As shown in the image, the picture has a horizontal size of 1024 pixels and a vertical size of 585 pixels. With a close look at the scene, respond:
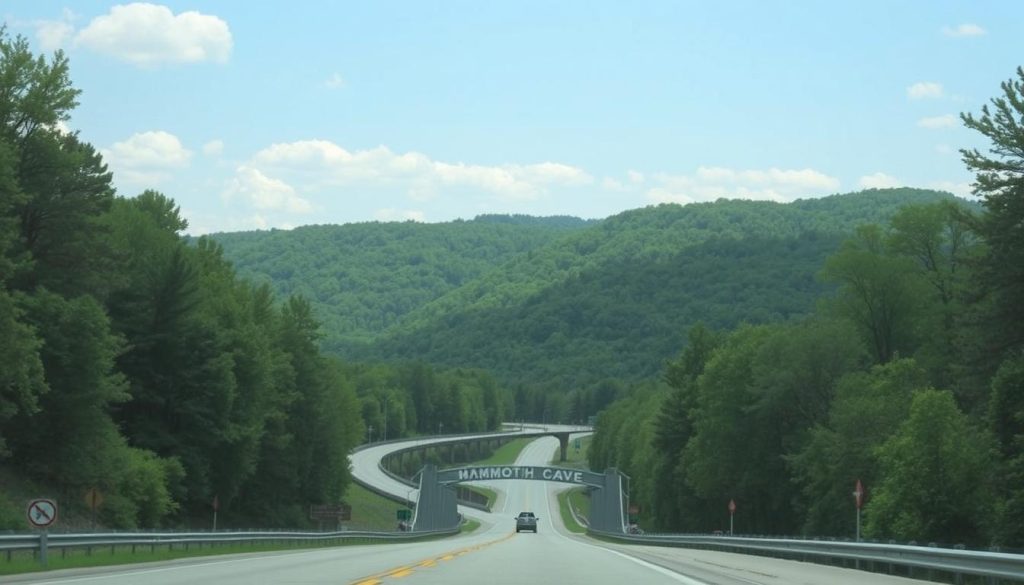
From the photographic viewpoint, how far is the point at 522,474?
153 metres

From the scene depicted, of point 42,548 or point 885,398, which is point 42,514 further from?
point 885,398

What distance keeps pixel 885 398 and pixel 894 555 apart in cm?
3730

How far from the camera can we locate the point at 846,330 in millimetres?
72188

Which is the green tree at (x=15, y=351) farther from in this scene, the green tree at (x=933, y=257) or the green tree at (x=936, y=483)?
the green tree at (x=933, y=257)

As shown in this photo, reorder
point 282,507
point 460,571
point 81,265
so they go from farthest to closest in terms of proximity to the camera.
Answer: point 282,507 → point 81,265 → point 460,571

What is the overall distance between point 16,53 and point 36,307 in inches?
370

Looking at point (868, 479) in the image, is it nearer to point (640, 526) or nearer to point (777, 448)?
point (777, 448)

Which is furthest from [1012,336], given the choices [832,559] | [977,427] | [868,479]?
[868,479]

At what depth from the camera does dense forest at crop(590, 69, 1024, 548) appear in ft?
143

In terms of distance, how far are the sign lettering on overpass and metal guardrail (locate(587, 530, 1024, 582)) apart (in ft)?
281

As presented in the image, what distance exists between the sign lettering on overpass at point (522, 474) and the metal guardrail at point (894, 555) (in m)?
85.6

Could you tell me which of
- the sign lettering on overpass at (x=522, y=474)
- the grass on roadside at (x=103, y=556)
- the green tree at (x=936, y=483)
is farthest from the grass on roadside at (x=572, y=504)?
the grass on roadside at (x=103, y=556)

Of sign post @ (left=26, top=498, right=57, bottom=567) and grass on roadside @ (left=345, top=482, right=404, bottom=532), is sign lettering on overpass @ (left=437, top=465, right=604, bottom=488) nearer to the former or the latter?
grass on roadside @ (left=345, top=482, right=404, bottom=532)

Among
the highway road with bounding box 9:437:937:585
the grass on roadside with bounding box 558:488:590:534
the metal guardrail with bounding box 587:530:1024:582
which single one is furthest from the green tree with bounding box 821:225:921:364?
the grass on roadside with bounding box 558:488:590:534
